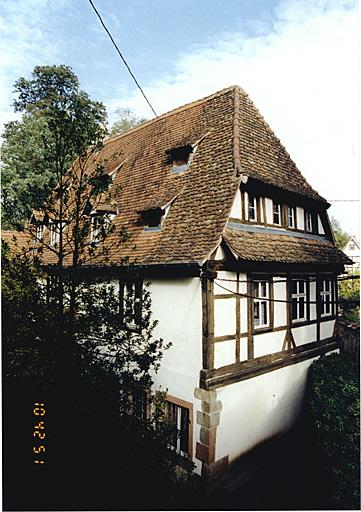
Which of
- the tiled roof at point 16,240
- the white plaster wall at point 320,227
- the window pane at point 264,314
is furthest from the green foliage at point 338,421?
the tiled roof at point 16,240

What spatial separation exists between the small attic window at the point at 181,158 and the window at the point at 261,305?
170 centimetres

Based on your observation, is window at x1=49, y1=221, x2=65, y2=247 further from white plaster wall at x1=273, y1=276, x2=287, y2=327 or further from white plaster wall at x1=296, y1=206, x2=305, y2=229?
white plaster wall at x1=296, y1=206, x2=305, y2=229

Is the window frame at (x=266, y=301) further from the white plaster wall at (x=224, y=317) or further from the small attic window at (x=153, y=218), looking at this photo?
the small attic window at (x=153, y=218)

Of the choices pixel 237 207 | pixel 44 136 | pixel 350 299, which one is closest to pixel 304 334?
pixel 350 299

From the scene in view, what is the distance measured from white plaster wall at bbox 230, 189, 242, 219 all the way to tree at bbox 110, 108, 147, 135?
1.27 metres

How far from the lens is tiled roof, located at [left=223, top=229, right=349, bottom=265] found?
3600 mm

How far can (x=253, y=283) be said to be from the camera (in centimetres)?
388

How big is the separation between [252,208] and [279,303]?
1.14 m

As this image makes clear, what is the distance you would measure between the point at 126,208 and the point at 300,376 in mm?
2980

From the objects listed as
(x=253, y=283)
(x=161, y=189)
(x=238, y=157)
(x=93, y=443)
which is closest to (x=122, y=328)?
(x=93, y=443)

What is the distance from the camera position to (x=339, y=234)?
3.89m

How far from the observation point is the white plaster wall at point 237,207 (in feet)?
12.5

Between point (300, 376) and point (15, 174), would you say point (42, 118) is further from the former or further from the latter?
point (300, 376)

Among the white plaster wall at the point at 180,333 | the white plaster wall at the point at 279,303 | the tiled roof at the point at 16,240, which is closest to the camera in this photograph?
the tiled roof at the point at 16,240
